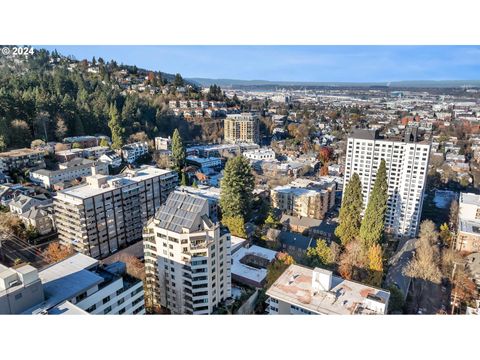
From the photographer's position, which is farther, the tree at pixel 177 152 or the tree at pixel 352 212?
the tree at pixel 177 152

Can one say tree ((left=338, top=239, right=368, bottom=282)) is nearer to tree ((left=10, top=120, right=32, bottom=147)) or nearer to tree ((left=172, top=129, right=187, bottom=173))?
tree ((left=172, top=129, right=187, bottom=173))

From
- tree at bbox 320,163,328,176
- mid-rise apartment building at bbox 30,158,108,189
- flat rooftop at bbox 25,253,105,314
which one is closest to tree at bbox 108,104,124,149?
A: mid-rise apartment building at bbox 30,158,108,189

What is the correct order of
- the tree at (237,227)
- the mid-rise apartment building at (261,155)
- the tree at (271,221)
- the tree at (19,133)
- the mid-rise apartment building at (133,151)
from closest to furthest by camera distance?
the tree at (237,227), the tree at (271,221), the tree at (19,133), the mid-rise apartment building at (133,151), the mid-rise apartment building at (261,155)

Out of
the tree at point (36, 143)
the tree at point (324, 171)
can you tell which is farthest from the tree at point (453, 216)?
the tree at point (36, 143)

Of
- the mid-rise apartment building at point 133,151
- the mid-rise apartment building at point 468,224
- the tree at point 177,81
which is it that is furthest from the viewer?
the tree at point 177,81

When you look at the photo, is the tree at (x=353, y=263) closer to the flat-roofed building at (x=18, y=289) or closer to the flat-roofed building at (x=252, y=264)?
the flat-roofed building at (x=252, y=264)

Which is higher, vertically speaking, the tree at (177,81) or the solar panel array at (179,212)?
the tree at (177,81)

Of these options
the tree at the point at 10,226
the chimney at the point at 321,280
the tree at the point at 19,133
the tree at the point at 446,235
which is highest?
the tree at the point at 19,133
